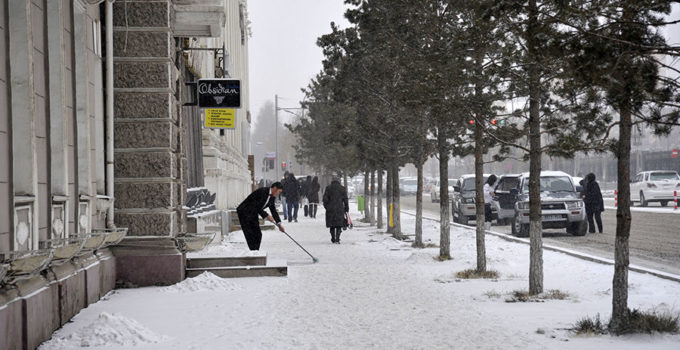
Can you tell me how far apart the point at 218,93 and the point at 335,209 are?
8.91 meters

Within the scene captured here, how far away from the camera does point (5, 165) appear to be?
6.39m

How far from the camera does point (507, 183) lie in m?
26.3

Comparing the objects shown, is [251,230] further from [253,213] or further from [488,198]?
[488,198]

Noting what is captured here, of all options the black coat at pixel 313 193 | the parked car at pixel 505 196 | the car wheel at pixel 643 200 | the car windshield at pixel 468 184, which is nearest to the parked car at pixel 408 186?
the black coat at pixel 313 193

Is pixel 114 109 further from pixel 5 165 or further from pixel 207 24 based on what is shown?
pixel 5 165

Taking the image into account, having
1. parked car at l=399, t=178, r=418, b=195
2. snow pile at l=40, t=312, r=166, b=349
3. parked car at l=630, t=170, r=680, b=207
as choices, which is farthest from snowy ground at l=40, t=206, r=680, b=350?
parked car at l=399, t=178, r=418, b=195

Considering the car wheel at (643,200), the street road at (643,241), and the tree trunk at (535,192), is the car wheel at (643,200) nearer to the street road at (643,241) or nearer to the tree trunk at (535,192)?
the street road at (643,241)

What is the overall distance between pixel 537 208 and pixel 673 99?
368cm

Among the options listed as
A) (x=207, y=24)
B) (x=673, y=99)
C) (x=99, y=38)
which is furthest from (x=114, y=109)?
(x=673, y=99)

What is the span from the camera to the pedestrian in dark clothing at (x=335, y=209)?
21.4 meters

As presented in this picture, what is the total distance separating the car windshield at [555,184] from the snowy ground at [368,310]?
7.68 meters

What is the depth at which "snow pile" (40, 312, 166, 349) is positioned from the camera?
22.7ft

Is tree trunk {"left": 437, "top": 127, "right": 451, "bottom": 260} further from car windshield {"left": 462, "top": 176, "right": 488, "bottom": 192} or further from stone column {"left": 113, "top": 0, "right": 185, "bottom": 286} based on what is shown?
car windshield {"left": 462, "top": 176, "right": 488, "bottom": 192}

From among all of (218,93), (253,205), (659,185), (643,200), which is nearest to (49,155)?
(218,93)
